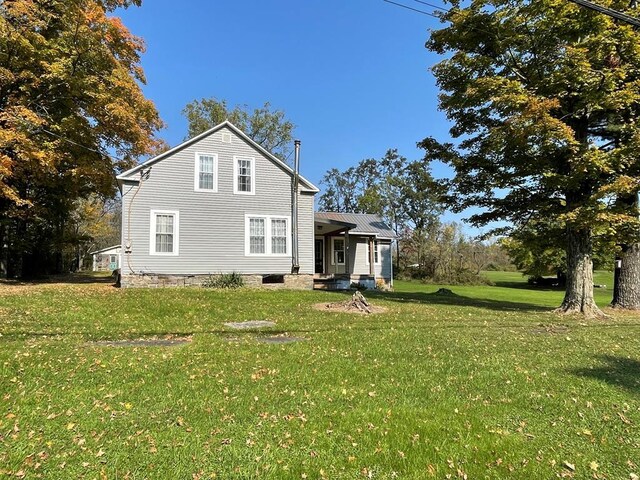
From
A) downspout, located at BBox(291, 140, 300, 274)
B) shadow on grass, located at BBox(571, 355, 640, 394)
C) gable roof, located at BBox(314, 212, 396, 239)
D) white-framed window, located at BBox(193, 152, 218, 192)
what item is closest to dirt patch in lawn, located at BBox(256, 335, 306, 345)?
shadow on grass, located at BBox(571, 355, 640, 394)

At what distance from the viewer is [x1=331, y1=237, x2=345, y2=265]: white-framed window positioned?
24031 mm

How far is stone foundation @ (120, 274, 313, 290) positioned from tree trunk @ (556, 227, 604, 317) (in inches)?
389

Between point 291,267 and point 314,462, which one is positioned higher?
point 291,267

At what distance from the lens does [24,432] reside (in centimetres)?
374

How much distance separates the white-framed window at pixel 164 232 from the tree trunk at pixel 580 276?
45.5ft

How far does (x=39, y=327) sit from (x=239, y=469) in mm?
6814

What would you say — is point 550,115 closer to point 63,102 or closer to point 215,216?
point 215,216

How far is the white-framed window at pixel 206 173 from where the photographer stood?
17484 mm

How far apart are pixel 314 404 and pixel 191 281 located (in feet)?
44.5

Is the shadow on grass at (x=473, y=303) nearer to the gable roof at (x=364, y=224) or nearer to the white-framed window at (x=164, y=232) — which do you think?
the gable roof at (x=364, y=224)

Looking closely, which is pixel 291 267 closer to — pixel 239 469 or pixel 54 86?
pixel 54 86

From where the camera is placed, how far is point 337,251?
24.2 meters

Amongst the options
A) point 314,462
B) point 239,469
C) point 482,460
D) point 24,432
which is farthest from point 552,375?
point 24,432

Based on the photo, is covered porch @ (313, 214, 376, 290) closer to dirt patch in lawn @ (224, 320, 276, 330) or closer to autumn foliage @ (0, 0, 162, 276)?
autumn foliage @ (0, 0, 162, 276)
